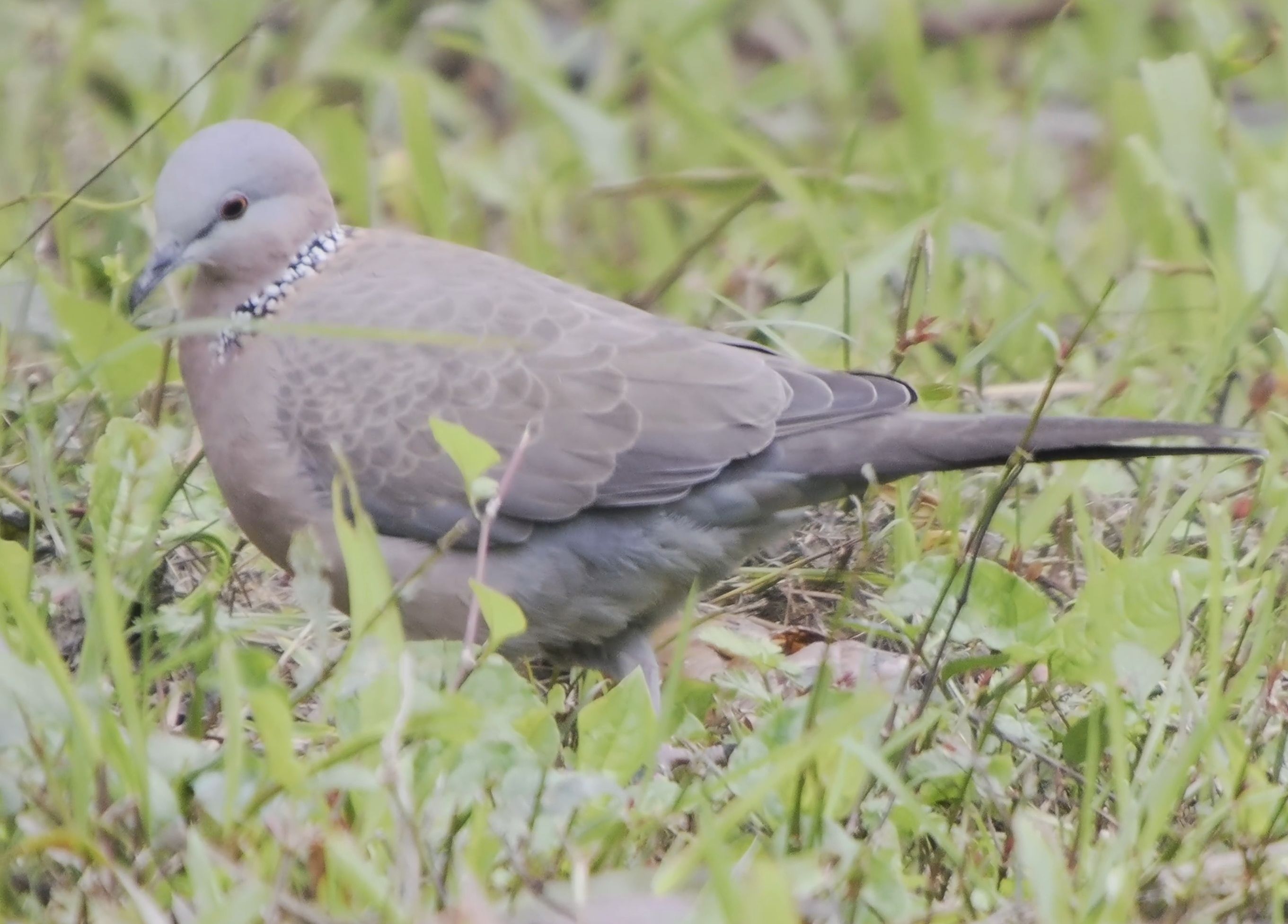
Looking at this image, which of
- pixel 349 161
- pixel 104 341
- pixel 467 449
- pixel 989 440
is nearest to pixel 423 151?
pixel 349 161

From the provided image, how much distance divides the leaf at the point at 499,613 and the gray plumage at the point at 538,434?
0.81 meters

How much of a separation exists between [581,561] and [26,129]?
2658 mm

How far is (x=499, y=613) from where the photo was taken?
7.22 ft

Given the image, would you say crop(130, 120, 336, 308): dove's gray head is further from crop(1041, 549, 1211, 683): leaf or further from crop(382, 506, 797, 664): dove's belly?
crop(1041, 549, 1211, 683): leaf

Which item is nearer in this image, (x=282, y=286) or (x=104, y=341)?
(x=282, y=286)

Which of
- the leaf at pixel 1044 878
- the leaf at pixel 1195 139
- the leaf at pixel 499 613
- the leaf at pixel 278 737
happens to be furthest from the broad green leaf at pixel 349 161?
the leaf at pixel 1044 878

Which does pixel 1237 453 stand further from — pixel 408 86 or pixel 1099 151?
pixel 1099 151

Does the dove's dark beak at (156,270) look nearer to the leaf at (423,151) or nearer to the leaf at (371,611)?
the leaf at (371,611)

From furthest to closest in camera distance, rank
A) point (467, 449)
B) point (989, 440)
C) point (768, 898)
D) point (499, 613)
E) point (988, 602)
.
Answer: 1. point (989, 440)
2. point (988, 602)
3. point (467, 449)
4. point (499, 613)
5. point (768, 898)

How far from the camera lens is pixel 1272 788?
7.60 feet

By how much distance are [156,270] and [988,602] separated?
1497 millimetres

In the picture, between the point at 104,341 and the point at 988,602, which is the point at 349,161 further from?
the point at 988,602

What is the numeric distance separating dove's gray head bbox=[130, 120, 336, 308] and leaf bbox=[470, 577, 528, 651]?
1.24 metres

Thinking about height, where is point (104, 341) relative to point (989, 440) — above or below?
above
